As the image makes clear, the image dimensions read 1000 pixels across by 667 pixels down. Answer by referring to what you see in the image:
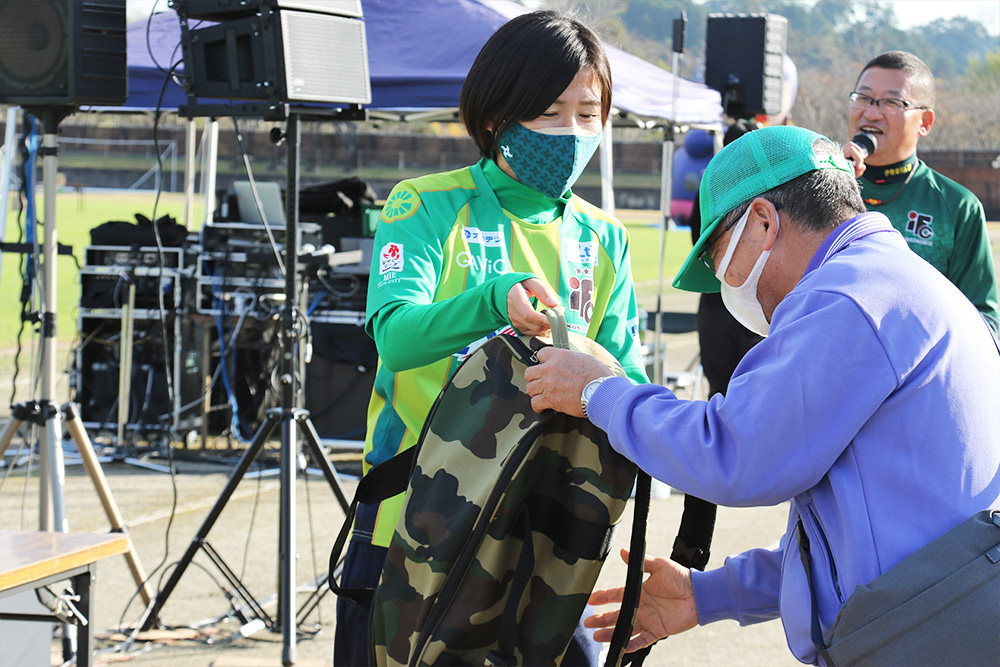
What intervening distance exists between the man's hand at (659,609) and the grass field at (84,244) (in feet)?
9.09

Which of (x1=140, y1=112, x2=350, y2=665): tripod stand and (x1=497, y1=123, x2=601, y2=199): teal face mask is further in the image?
(x1=140, y1=112, x2=350, y2=665): tripod stand

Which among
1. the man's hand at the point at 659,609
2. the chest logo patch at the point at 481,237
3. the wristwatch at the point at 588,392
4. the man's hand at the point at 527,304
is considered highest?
the chest logo patch at the point at 481,237

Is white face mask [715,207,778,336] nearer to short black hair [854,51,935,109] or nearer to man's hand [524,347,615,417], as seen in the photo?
man's hand [524,347,615,417]

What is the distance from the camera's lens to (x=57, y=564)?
8.77 ft

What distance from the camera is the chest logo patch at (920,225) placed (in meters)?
3.78

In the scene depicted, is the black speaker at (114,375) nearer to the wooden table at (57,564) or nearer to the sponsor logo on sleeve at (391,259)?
the wooden table at (57,564)

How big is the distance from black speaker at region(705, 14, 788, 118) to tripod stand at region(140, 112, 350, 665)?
4.38 metres

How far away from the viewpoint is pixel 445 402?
1899 millimetres

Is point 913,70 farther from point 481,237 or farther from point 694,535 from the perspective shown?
point 694,535

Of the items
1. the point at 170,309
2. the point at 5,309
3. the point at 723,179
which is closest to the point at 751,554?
the point at 723,179

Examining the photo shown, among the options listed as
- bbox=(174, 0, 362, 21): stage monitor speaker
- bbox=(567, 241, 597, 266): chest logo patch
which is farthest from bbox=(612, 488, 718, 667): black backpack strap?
bbox=(174, 0, 362, 21): stage monitor speaker

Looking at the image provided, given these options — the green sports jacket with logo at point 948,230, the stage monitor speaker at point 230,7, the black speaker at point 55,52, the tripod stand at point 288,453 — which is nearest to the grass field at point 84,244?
the black speaker at point 55,52

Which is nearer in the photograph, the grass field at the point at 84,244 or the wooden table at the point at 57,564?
the wooden table at the point at 57,564

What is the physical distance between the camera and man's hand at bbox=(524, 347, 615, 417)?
5.70 feet
